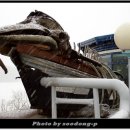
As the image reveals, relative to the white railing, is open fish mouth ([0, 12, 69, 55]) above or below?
above

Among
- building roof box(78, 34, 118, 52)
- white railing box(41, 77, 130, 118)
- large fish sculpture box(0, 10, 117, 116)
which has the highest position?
building roof box(78, 34, 118, 52)

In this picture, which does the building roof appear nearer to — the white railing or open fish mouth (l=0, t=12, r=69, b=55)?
open fish mouth (l=0, t=12, r=69, b=55)

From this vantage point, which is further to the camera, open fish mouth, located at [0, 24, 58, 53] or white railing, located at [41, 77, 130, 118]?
open fish mouth, located at [0, 24, 58, 53]

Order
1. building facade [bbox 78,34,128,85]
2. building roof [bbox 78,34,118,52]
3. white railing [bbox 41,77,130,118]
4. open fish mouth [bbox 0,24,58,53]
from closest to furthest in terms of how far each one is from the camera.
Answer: white railing [bbox 41,77,130,118] → open fish mouth [bbox 0,24,58,53] → building facade [bbox 78,34,128,85] → building roof [bbox 78,34,118,52]

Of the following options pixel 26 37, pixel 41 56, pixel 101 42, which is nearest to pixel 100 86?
pixel 26 37

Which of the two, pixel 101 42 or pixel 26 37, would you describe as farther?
pixel 101 42

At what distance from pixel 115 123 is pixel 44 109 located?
4.78 feet

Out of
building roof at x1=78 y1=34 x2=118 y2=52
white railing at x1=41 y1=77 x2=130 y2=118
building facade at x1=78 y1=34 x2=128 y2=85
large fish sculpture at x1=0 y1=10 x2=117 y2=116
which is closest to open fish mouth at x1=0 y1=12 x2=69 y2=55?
Answer: large fish sculpture at x1=0 y1=10 x2=117 y2=116

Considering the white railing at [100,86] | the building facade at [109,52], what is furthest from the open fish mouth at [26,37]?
the building facade at [109,52]

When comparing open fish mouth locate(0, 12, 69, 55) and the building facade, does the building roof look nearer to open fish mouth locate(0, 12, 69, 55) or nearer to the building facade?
the building facade

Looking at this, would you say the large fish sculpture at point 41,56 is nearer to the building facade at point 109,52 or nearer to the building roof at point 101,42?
the building facade at point 109,52

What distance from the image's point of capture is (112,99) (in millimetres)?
3908

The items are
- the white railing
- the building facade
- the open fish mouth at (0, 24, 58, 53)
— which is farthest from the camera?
the building facade

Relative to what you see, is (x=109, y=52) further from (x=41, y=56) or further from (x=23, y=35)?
(x=23, y=35)
